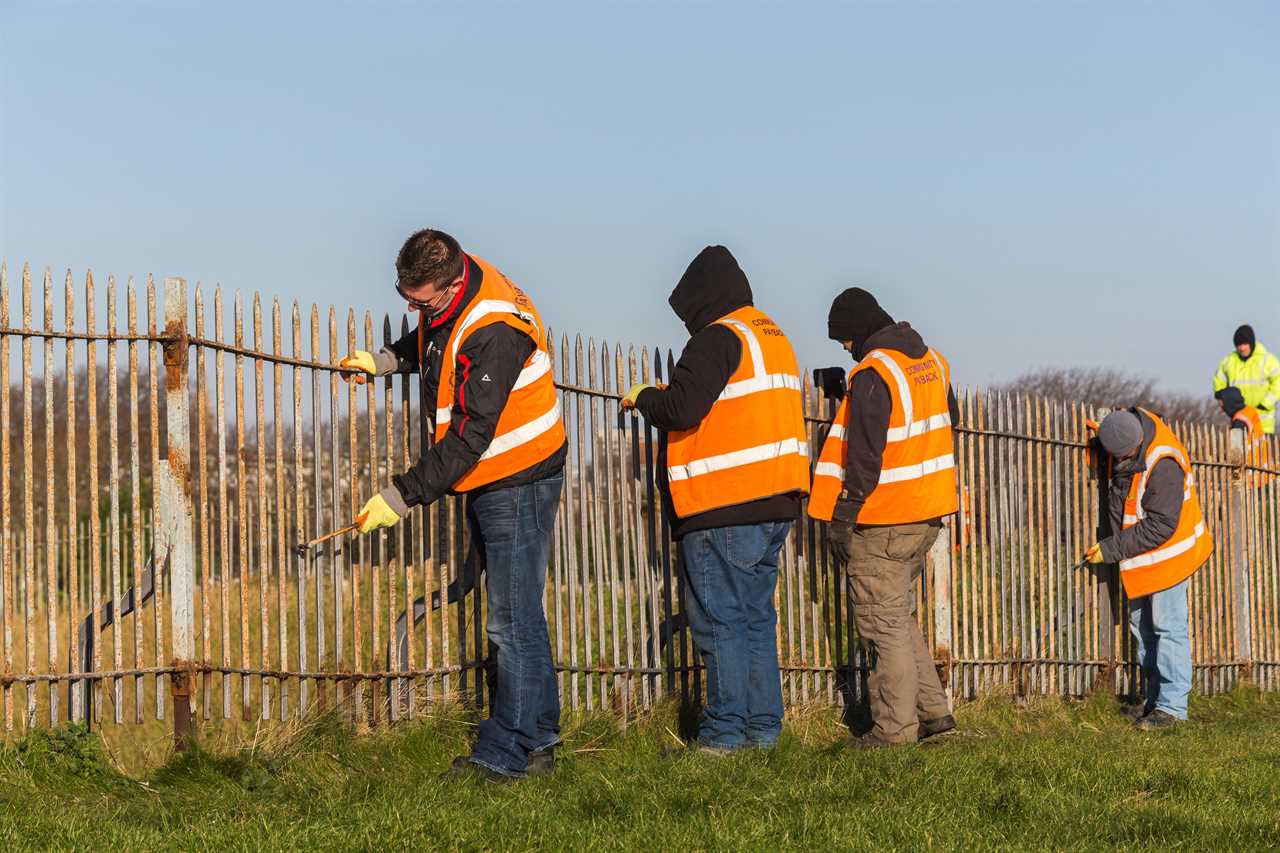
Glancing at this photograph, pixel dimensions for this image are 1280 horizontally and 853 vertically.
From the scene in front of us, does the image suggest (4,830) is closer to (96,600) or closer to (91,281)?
(96,600)

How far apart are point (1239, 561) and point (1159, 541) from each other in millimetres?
3118

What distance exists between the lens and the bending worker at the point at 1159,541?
30.0 feet

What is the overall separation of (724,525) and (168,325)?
8.10ft

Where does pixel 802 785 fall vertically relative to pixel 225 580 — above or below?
below

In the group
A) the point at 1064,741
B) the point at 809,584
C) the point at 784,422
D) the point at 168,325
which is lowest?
the point at 1064,741

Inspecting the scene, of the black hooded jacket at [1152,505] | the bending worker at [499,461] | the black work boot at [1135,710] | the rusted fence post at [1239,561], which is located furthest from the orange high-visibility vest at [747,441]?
the rusted fence post at [1239,561]

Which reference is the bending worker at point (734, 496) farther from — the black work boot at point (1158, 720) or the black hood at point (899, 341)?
the black work boot at point (1158, 720)

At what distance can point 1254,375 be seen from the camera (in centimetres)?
1602

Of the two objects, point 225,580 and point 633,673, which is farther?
point 633,673

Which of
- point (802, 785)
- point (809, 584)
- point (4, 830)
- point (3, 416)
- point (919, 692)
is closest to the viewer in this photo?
point (4, 830)

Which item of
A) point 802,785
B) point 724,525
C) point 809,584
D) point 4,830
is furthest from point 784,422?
point 4,830

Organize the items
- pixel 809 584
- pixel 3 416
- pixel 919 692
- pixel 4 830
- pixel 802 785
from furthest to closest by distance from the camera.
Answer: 1. pixel 809 584
2. pixel 919 692
3. pixel 3 416
4. pixel 802 785
5. pixel 4 830

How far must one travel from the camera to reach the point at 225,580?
246 inches

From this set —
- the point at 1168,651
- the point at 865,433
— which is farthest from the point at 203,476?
the point at 1168,651
